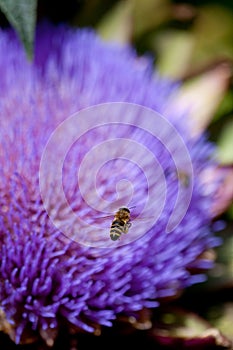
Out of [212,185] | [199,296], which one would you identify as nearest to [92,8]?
[212,185]

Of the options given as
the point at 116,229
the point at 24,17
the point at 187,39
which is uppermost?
the point at 187,39

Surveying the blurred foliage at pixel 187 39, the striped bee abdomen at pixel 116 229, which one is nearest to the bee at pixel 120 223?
the striped bee abdomen at pixel 116 229

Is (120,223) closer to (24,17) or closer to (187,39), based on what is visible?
(24,17)

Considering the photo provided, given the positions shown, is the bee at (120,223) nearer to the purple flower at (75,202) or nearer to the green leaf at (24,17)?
the purple flower at (75,202)

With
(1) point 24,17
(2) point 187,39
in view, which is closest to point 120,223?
(1) point 24,17

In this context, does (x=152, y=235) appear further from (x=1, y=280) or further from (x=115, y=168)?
(x=1, y=280)

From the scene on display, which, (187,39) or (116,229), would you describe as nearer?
(116,229)
